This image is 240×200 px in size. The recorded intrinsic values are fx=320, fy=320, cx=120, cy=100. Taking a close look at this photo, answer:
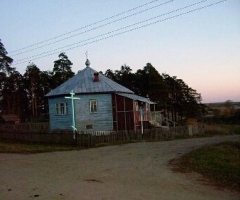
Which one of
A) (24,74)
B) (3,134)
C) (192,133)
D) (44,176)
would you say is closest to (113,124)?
(192,133)

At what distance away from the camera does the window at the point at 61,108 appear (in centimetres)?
3158

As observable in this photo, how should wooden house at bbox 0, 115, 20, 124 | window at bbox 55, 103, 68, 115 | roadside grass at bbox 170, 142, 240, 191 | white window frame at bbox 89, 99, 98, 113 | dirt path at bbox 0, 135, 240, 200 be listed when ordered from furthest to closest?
wooden house at bbox 0, 115, 20, 124
window at bbox 55, 103, 68, 115
white window frame at bbox 89, 99, 98, 113
roadside grass at bbox 170, 142, 240, 191
dirt path at bbox 0, 135, 240, 200

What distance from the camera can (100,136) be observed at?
Answer: 23.0m

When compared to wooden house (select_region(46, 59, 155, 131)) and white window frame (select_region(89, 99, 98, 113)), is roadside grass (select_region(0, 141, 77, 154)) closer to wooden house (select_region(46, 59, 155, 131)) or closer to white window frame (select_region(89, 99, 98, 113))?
wooden house (select_region(46, 59, 155, 131))

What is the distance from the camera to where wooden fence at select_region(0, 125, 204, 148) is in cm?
2266

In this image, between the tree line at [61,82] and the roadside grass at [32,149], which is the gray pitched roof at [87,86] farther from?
the tree line at [61,82]

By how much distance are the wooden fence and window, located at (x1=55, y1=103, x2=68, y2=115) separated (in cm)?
436

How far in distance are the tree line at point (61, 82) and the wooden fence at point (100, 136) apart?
598 inches

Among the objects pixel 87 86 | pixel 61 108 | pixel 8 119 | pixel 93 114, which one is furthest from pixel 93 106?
pixel 8 119

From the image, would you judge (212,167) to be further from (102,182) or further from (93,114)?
(93,114)

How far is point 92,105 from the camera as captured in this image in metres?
31.2

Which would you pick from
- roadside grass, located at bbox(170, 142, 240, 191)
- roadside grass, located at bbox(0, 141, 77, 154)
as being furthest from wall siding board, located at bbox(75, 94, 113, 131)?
roadside grass, located at bbox(170, 142, 240, 191)

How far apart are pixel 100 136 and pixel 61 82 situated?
1656 inches

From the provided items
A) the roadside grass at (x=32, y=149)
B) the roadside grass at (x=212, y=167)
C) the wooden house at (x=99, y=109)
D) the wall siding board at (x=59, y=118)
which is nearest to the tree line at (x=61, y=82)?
the wooden house at (x=99, y=109)
